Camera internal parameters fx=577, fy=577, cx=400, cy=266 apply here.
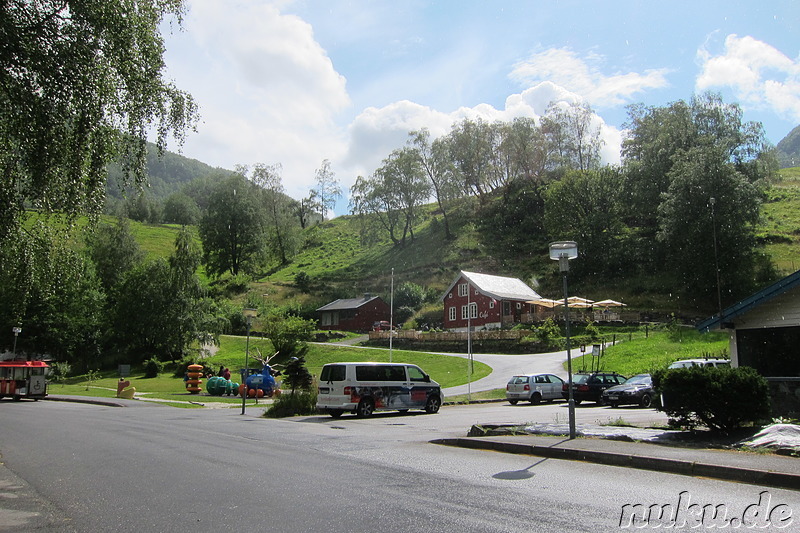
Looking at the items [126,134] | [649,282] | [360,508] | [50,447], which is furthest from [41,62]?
[649,282]

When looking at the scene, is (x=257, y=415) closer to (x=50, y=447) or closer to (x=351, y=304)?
(x=50, y=447)

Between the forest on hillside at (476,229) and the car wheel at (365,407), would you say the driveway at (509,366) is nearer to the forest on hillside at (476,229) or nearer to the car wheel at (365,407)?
the car wheel at (365,407)

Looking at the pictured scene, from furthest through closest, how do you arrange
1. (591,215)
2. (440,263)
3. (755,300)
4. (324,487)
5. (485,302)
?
(440,263), (591,215), (485,302), (755,300), (324,487)

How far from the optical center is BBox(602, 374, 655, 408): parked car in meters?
24.1

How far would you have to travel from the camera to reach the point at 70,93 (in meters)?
10.1

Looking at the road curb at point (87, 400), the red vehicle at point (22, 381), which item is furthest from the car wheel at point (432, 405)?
the red vehicle at point (22, 381)

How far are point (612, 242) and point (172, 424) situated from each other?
6325 centimetres

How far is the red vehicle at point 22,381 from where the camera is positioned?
3316cm

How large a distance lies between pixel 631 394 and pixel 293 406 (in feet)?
45.9

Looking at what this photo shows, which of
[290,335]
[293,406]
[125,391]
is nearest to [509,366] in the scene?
[290,335]

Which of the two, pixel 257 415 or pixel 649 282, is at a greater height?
pixel 649 282

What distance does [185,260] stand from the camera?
55.5 meters

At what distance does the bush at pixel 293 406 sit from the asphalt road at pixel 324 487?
9.25m

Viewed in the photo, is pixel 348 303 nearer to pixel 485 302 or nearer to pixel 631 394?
pixel 485 302
